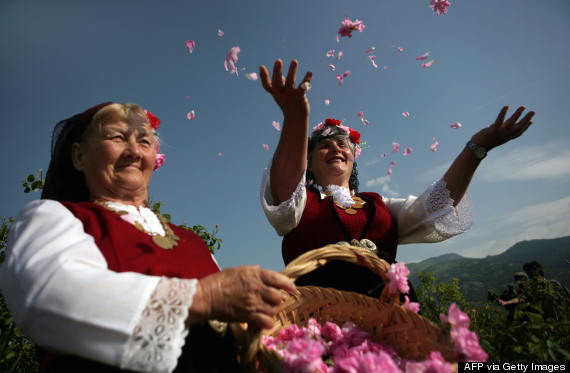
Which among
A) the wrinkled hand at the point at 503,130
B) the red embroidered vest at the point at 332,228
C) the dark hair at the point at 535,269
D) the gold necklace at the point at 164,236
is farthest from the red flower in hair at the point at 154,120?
the dark hair at the point at 535,269

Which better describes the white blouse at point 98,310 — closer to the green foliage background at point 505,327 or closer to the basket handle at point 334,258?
the basket handle at point 334,258

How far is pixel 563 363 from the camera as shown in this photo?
1.34 metres

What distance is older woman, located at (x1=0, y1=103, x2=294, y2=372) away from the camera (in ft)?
2.83

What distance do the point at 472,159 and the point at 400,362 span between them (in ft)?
5.38

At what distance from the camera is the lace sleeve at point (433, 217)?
2.33 meters

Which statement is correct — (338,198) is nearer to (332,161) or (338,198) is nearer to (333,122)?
(332,161)

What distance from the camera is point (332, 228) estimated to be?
2125 millimetres

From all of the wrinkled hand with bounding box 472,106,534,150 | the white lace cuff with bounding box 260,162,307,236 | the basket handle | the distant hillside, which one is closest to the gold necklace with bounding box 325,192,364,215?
the white lace cuff with bounding box 260,162,307,236

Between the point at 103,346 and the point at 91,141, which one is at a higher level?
the point at 91,141

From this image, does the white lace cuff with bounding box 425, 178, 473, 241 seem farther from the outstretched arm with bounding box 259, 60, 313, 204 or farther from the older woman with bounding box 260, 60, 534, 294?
the outstretched arm with bounding box 259, 60, 313, 204

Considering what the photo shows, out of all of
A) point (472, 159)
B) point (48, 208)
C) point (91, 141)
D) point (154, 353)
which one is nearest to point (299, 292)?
point (154, 353)

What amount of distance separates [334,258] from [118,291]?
89 centimetres

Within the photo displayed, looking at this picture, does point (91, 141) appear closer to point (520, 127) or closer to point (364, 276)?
point (364, 276)

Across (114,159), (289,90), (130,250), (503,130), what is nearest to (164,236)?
(130,250)
